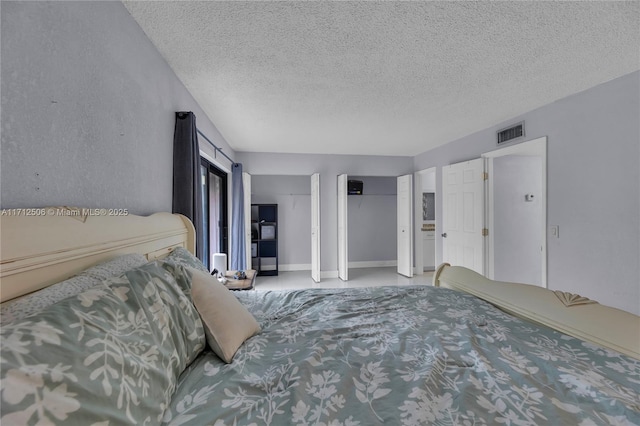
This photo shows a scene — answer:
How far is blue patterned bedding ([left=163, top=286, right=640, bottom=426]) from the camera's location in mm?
791

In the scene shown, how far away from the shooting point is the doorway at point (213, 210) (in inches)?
139

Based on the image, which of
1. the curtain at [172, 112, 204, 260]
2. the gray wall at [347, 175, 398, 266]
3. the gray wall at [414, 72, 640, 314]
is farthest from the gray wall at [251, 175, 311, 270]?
the gray wall at [414, 72, 640, 314]

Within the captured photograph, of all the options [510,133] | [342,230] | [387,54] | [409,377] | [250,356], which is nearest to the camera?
[409,377]

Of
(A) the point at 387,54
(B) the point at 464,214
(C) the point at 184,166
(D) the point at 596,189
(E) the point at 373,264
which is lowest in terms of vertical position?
(E) the point at 373,264

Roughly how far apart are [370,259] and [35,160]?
6.26 meters

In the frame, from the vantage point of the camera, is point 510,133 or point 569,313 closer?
point 569,313

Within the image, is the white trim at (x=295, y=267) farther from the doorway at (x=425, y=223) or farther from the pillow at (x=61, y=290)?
the pillow at (x=61, y=290)

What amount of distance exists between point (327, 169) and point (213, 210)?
236 centimetres

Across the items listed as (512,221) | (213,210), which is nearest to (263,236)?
(213,210)

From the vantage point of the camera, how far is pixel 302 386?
0.89m

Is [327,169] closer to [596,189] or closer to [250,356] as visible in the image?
[596,189]

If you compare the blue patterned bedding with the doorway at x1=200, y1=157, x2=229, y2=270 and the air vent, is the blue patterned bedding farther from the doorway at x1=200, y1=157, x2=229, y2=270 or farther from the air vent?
the air vent

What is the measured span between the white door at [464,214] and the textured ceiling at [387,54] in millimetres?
958

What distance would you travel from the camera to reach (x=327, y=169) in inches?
217
